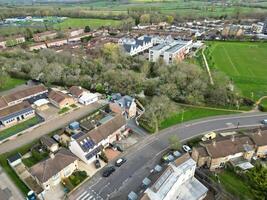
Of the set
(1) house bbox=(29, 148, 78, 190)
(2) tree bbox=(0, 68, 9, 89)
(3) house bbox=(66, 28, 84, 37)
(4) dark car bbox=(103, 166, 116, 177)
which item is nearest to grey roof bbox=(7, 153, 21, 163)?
(1) house bbox=(29, 148, 78, 190)

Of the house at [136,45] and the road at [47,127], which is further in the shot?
the house at [136,45]

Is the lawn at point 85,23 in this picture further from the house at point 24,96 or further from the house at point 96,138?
the house at point 96,138

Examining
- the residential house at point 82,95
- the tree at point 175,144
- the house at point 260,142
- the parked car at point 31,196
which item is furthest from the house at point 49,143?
the house at point 260,142

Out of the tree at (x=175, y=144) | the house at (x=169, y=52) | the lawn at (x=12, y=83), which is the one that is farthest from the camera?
the house at (x=169, y=52)

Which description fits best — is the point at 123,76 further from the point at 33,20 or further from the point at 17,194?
the point at 33,20

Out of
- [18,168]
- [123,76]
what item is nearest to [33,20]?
[123,76]
